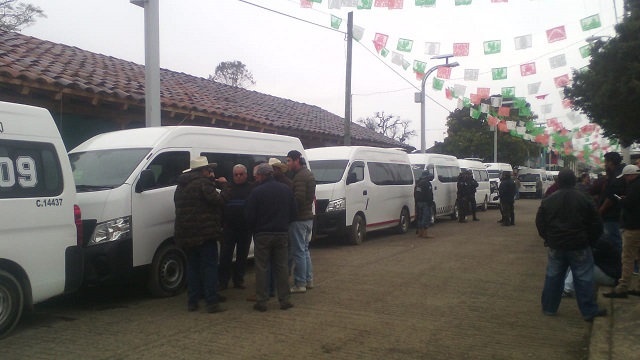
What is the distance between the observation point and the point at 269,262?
706 cm

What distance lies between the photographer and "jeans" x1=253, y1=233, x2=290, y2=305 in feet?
22.7

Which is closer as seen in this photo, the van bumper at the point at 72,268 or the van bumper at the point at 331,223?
the van bumper at the point at 72,268

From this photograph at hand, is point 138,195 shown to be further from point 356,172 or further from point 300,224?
point 356,172

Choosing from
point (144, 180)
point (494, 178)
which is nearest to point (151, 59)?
point (144, 180)

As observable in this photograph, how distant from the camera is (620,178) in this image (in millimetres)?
7785

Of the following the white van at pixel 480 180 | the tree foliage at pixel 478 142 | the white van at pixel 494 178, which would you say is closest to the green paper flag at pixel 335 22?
the white van at pixel 480 180

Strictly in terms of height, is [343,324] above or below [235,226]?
below

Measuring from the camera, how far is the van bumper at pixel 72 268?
246 inches

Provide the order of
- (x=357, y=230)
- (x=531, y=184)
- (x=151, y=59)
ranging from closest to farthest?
1. (x=151, y=59)
2. (x=357, y=230)
3. (x=531, y=184)

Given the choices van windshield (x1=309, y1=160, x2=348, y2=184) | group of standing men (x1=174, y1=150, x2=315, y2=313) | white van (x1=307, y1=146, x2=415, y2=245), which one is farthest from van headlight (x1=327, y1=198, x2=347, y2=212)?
group of standing men (x1=174, y1=150, x2=315, y2=313)

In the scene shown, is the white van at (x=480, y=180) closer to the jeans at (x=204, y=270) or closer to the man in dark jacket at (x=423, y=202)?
the man in dark jacket at (x=423, y=202)

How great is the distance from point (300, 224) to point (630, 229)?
431cm

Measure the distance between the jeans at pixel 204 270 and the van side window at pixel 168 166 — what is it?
1321mm

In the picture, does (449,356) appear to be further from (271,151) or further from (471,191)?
(471,191)
